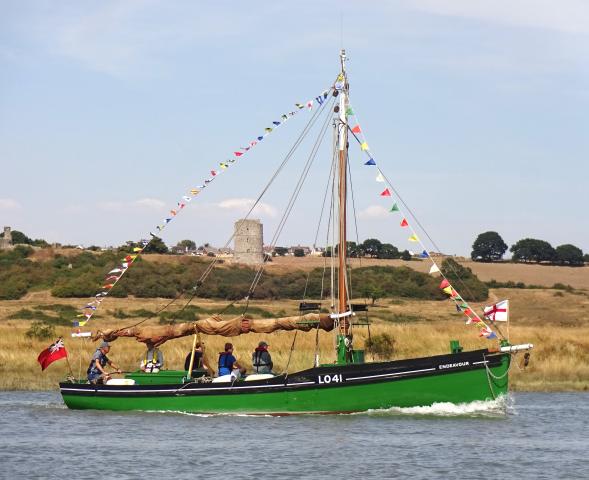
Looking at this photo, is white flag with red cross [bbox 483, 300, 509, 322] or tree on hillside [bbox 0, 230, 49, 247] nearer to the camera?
white flag with red cross [bbox 483, 300, 509, 322]

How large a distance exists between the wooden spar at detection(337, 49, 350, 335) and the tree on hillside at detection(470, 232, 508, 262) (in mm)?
102050

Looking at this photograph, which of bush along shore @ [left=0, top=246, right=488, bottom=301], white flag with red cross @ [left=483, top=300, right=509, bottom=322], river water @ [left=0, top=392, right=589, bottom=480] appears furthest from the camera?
bush along shore @ [left=0, top=246, right=488, bottom=301]

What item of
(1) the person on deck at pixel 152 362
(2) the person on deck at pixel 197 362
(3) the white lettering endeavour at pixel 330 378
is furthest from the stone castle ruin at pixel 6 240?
(3) the white lettering endeavour at pixel 330 378

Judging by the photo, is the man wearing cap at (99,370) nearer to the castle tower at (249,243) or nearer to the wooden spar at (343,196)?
the wooden spar at (343,196)

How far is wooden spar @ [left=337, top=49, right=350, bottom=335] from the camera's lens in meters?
34.6

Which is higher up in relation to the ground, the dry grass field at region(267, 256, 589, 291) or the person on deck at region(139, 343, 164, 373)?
the dry grass field at region(267, 256, 589, 291)

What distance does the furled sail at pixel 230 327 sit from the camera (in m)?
35.0

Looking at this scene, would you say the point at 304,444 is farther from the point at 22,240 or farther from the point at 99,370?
the point at 22,240

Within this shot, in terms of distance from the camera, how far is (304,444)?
29.2m

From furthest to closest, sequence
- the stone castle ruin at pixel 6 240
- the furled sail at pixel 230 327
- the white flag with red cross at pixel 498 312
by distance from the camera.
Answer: the stone castle ruin at pixel 6 240
the furled sail at pixel 230 327
the white flag with red cross at pixel 498 312

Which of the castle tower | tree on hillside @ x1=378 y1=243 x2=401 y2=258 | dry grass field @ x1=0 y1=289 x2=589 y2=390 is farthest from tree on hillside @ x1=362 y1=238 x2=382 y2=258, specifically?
dry grass field @ x1=0 y1=289 x2=589 y2=390

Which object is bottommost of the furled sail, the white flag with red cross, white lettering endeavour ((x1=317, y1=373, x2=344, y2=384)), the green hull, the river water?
the river water

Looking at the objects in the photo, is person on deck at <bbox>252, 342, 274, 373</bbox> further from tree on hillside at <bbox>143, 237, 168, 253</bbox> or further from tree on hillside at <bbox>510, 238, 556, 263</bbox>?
tree on hillside at <bbox>510, 238, 556, 263</bbox>

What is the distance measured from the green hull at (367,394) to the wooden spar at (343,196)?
6.95 feet
